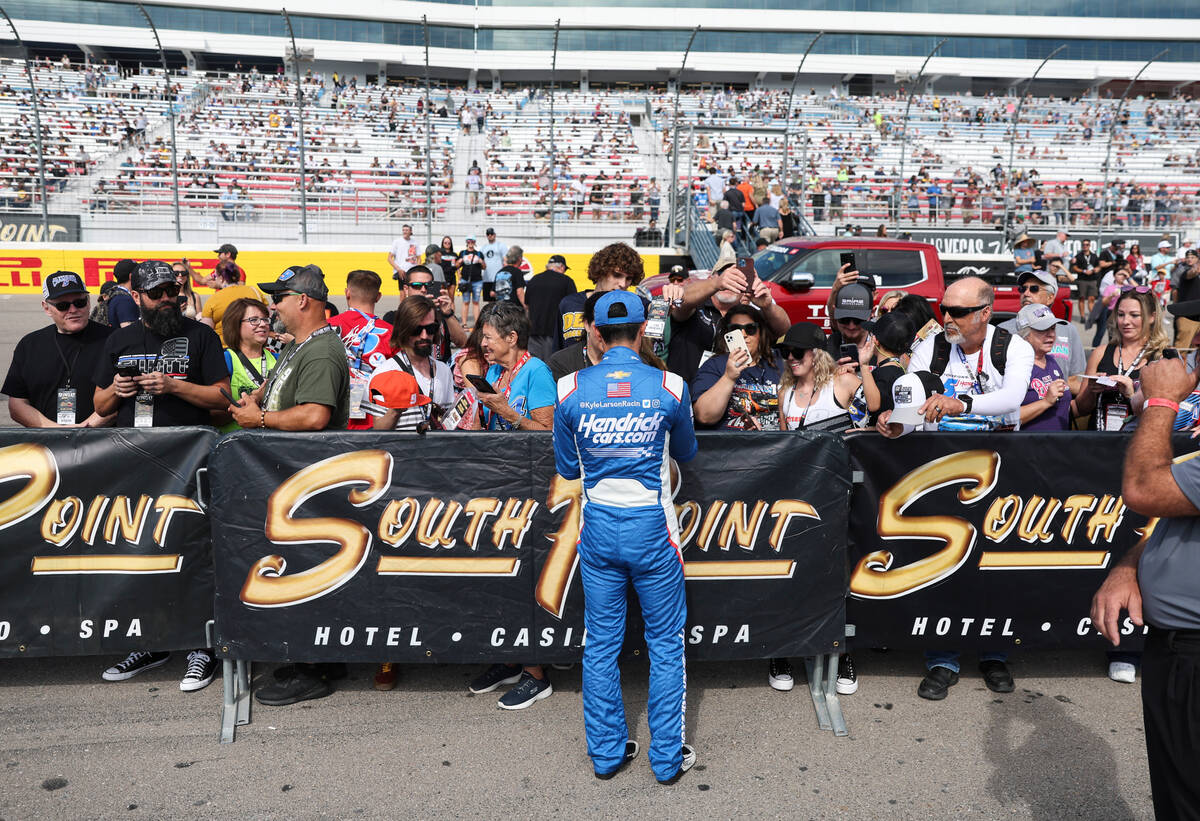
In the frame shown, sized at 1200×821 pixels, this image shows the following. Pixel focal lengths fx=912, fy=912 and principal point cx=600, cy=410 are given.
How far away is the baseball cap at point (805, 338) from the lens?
14.7 ft

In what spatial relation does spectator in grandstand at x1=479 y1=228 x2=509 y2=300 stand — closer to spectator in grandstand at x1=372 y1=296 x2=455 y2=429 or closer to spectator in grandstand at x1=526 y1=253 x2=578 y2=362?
spectator in grandstand at x1=526 y1=253 x2=578 y2=362

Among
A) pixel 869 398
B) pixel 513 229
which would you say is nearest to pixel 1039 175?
pixel 513 229

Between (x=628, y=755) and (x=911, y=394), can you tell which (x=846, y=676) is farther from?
(x=911, y=394)

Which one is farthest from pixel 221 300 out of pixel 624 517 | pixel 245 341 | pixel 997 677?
pixel 997 677

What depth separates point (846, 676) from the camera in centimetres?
451

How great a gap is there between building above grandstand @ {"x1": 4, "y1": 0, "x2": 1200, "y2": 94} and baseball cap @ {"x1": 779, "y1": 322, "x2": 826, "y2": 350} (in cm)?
5610

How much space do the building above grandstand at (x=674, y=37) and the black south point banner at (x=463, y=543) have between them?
56.6m

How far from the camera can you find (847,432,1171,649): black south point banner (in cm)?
432

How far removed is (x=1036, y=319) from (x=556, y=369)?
276 cm

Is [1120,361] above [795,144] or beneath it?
beneath

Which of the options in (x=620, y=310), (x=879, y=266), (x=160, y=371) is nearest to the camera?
(x=620, y=310)

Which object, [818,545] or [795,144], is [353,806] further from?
[795,144]

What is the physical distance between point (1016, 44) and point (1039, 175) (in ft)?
129

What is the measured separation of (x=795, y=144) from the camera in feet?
111
